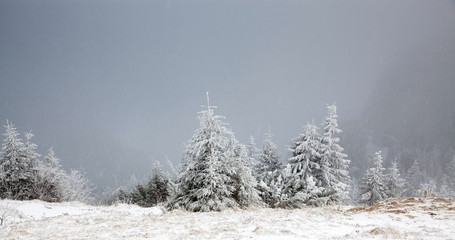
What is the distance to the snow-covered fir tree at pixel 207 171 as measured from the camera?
1068 centimetres

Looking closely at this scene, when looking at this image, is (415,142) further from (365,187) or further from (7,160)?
(7,160)

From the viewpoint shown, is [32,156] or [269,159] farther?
[269,159]

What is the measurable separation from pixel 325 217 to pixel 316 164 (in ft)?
54.5

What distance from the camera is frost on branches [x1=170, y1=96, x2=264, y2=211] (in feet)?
35.2

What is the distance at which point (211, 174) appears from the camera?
424 inches

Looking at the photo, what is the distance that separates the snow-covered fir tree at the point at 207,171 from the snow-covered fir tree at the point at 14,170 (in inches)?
979

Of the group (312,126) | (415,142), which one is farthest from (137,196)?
(415,142)

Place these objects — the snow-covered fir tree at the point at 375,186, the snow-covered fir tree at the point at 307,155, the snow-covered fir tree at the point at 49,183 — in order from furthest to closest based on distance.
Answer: the snow-covered fir tree at the point at 375,186, the snow-covered fir tree at the point at 49,183, the snow-covered fir tree at the point at 307,155

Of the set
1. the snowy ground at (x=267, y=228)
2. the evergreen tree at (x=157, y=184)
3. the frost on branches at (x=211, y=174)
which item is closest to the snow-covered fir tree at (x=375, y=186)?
the snowy ground at (x=267, y=228)

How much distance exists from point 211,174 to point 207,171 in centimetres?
43

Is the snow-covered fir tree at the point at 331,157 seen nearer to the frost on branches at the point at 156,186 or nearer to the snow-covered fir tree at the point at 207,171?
the snow-covered fir tree at the point at 207,171

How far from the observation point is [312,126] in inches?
949

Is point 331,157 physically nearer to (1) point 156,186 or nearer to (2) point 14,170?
(1) point 156,186

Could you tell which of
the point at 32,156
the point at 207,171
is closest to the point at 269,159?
the point at 207,171
